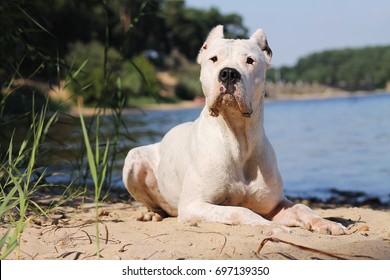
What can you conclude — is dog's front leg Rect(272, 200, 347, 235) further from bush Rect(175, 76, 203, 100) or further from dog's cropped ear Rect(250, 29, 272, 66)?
bush Rect(175, 76, 203, 100)

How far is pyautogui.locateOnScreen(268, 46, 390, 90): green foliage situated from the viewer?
87125 mm

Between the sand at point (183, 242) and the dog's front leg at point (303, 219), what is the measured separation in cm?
9

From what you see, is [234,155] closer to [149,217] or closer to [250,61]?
[250,61]

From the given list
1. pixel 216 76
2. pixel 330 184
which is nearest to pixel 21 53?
pixel 216 76

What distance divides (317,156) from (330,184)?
3.57 m

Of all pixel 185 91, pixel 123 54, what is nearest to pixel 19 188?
pixel 123 54

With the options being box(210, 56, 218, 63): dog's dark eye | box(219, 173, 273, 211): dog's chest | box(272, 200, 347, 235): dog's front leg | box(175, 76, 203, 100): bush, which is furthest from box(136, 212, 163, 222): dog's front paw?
box(175, 76, 203, 100): bush

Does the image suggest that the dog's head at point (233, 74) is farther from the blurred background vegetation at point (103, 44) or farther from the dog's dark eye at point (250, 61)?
the blurred background vegetation at point (103, 44)

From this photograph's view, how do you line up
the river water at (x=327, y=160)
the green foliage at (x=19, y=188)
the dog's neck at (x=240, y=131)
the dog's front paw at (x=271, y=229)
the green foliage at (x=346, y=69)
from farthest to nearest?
the green foliage at (x=346, y=69)
the river water at (x=327, y=160)
the dog's neck at (x=240, y=131)
the dog's front paw at (x=271, y=229)
the green foliage at (x=19, y=188)

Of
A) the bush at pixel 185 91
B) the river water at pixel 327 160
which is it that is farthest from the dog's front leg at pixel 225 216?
the bush at pixel 185 91

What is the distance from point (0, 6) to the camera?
5090mm

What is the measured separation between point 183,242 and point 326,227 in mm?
1034

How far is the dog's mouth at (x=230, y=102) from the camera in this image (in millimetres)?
3764

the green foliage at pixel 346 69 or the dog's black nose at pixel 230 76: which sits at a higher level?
the dog's black nose at pixel 230 76
